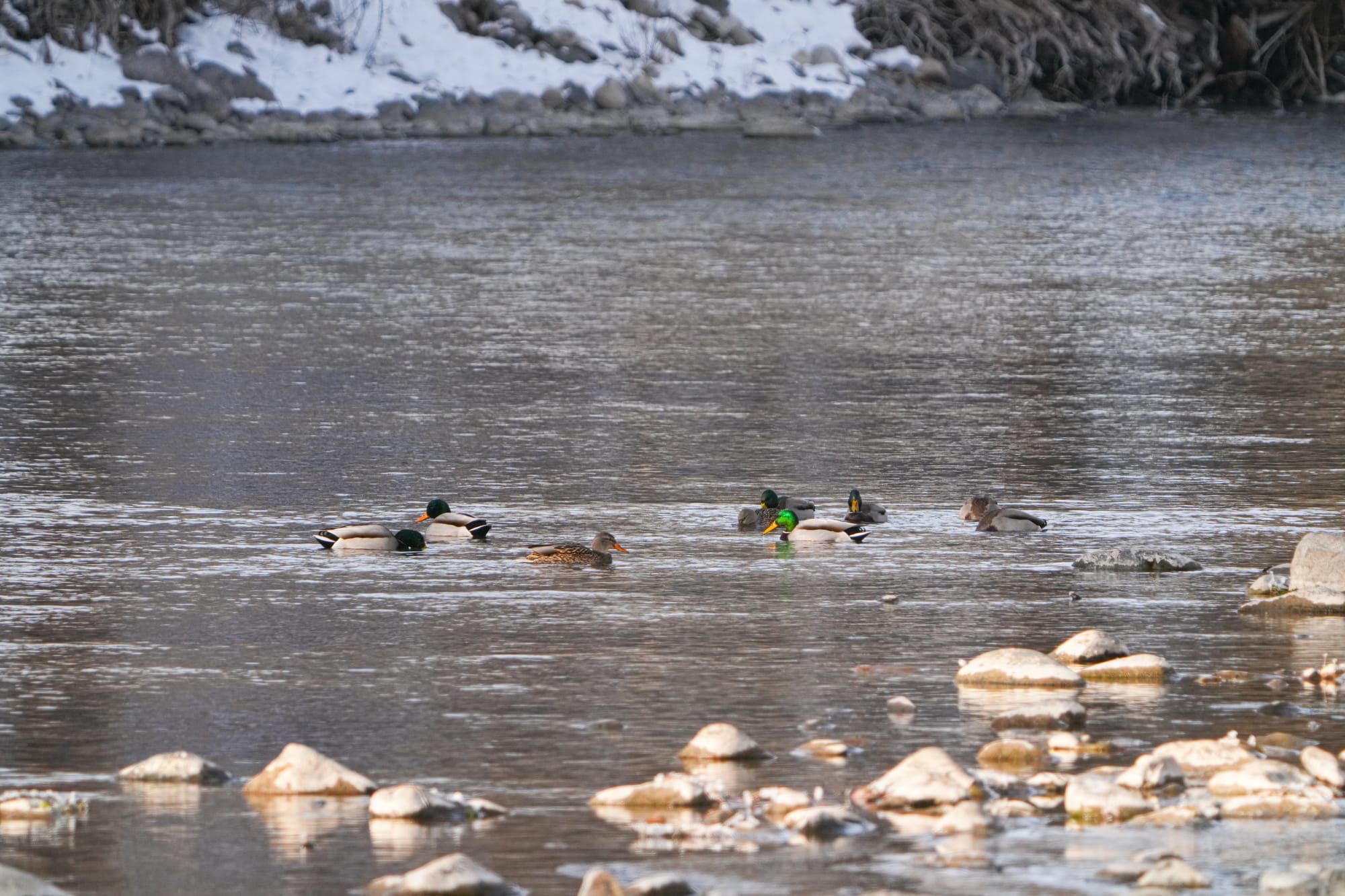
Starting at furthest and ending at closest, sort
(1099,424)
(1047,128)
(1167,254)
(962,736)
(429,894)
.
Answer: (1047,128) → (1167,254) → (1099,424) → (962,736) → (429,894)

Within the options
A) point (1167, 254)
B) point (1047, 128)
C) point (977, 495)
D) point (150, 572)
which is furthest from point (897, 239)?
point (1047, 128)

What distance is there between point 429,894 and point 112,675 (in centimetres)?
305

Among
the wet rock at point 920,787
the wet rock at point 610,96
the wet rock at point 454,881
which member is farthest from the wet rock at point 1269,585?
the wet rock at point 610,96

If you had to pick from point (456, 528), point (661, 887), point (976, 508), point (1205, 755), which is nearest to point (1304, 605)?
point (976, 508)

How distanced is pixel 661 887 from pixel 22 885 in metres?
1.55

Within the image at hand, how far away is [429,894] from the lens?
6.06 m

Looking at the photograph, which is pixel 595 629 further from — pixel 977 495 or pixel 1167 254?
pixel 1167 254

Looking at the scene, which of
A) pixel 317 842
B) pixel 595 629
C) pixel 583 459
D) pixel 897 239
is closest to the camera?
pixel 317 842

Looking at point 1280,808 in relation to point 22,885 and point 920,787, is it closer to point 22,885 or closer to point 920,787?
point 920,787

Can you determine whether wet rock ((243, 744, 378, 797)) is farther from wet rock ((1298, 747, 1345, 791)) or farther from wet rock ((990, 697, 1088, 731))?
wet rock ((1298, 747, 1345, 791))

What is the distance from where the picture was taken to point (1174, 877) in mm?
6152

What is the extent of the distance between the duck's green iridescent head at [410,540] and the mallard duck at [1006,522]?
2.59 metres

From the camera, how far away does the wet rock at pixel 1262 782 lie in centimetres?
690

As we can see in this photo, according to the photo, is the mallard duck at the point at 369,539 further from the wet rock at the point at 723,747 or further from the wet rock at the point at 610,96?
the wet rock at the point at 610,96
